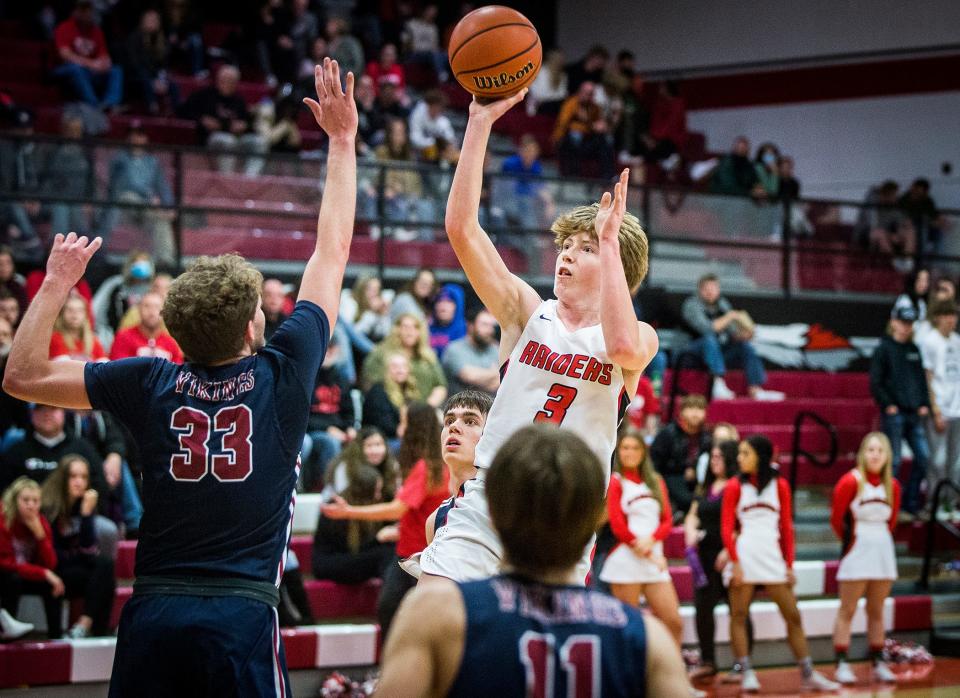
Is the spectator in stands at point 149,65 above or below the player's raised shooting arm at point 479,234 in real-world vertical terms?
above

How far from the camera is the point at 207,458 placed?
297cm

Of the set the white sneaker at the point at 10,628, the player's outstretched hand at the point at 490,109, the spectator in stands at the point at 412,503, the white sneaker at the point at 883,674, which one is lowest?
the white sneaker at the point at 883,674

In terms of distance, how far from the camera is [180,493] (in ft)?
9.73

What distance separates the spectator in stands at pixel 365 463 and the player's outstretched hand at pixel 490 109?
4285 mm

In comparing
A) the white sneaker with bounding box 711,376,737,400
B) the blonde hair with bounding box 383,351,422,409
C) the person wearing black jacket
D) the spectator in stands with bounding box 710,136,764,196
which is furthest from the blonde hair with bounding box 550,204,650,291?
the spectator in stands with bounding box 710,136,764,196

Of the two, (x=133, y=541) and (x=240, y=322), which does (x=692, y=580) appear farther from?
(x=240, y=322)

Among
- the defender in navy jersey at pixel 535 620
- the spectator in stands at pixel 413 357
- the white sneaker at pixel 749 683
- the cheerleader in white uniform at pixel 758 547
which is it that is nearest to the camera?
the defender in navy jersey at pixel 535 620

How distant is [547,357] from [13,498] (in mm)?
4415

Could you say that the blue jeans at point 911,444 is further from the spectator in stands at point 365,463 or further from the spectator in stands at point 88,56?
the spectator in stands at point 88,56

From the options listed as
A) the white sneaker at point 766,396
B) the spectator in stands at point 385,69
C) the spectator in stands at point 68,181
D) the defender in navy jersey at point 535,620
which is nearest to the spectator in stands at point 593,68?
the spectator in stands at point 385,69

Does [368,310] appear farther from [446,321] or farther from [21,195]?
[21,195]

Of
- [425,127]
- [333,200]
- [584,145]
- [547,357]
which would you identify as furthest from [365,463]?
[584,145]

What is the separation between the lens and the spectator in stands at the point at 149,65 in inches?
519

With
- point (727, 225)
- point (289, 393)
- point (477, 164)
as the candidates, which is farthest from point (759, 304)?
point (289, 393)
